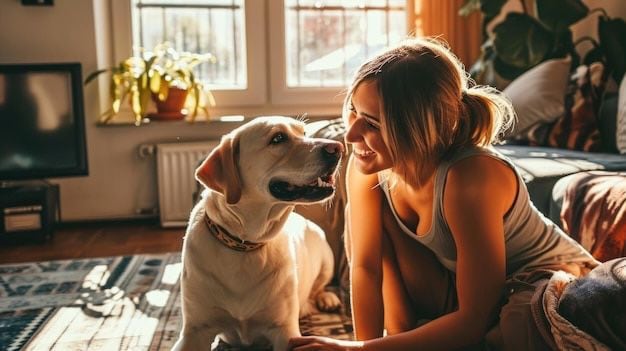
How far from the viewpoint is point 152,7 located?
3.87 m

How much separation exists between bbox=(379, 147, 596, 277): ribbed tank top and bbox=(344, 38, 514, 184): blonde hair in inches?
1.7

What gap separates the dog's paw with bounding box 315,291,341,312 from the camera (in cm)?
200

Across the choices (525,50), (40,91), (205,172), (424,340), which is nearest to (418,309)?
(424,340)

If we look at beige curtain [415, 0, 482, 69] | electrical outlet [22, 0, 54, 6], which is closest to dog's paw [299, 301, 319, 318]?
beige curtain [415, 0, 482, 69]

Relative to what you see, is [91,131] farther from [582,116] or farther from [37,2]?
[582,116]

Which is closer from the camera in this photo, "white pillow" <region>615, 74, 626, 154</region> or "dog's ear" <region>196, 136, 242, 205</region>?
"dog's ear" <region>196, 136, 242, 205</region>

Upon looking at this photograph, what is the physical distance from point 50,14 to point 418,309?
294 centimetres

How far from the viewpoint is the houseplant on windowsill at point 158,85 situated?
3.48 metres

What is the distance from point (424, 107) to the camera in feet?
3.92

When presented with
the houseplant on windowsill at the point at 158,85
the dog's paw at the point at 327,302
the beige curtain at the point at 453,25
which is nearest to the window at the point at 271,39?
the beige curtain at the point at 453,25

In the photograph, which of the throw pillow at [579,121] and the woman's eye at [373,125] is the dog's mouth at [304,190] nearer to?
the woman's eye at [373,125]

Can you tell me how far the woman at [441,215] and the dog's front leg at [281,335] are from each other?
7.1 inches

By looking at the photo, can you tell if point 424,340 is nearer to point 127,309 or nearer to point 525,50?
point 127,309

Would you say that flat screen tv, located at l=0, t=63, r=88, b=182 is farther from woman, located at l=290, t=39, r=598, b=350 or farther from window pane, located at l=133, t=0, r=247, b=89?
woman, located at l=290, t=39, r=598, b=350
